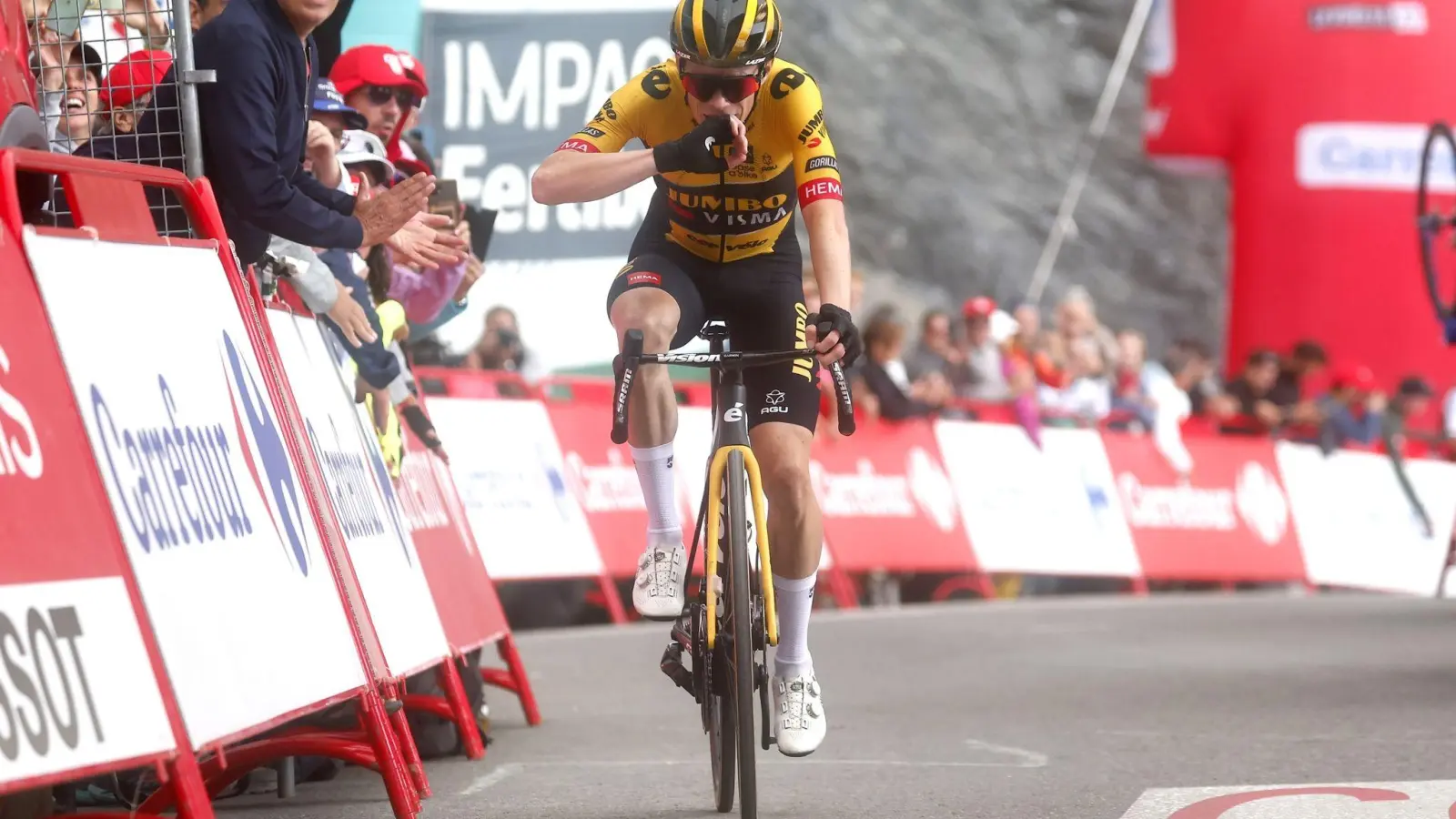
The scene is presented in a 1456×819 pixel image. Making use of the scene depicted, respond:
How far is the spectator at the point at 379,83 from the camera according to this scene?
836cm

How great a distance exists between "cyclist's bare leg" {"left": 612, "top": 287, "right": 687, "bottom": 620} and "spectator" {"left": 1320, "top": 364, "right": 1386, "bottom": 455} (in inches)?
523

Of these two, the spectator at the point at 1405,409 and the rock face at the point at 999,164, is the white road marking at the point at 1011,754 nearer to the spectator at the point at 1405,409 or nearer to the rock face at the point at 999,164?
the spectator at the point at 1405,409

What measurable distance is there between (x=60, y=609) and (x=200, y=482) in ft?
2.78

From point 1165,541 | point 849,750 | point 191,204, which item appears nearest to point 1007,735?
point 849,750

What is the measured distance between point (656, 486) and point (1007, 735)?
7.29ft

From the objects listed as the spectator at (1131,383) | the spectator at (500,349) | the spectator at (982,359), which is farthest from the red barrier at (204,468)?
the spectator at (1131,383)

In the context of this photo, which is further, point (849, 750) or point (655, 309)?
point (849, 750)

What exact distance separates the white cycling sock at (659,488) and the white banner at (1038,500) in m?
9.91

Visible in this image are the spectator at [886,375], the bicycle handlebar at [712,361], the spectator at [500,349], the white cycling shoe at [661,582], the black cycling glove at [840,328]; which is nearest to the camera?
the black cycling glove at [840,328]

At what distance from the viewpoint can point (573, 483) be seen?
14031 millimetres

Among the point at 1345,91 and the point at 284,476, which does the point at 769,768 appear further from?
the point at 1345,91

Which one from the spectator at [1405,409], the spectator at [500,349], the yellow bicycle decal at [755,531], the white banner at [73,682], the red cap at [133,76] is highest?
the red cap at [133,76]

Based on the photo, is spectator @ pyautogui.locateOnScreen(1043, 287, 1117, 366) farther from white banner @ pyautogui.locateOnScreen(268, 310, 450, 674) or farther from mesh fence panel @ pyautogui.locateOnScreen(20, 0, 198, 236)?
mesh fence panel @ pyautogui.locateOnScreen(20, 0, 198, 236)

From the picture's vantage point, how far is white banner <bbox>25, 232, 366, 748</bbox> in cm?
443
